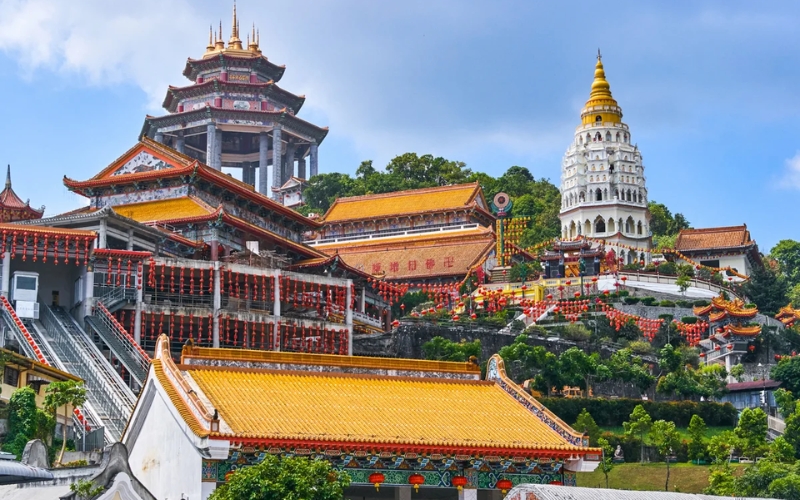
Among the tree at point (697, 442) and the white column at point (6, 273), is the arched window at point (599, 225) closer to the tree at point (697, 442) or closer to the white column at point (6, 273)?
the tree at point (697, 442)

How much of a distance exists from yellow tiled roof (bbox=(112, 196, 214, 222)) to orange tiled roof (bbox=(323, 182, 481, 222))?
34512mm

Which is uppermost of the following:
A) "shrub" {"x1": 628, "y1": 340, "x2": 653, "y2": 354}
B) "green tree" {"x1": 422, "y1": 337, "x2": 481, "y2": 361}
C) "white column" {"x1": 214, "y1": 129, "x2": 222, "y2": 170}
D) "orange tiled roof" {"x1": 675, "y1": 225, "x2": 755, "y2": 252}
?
"white column" {"x1": 214, "y1": 129, "x2": 222, "y2": 170}

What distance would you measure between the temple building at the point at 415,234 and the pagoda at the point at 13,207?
92.9 feet

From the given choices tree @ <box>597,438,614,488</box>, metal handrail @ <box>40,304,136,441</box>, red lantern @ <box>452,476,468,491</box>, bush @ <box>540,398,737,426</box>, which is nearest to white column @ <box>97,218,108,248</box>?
metal handrail @ <box>40,304,136,441</box>

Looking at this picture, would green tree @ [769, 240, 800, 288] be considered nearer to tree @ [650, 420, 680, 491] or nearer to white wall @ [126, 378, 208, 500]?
tree @ [650, 420, 680, 491]

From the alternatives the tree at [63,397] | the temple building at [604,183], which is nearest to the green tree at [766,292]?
the temple building at [604,183]

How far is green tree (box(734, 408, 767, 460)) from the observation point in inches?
2277

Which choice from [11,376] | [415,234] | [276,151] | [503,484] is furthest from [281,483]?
[276,151]

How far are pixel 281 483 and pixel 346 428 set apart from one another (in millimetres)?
3894

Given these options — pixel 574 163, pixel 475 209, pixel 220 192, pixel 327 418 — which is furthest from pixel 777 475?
pixel 574 163

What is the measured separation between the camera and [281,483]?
2678 centimetres

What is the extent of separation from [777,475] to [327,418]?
25.0 meters

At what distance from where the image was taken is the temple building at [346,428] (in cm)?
2919

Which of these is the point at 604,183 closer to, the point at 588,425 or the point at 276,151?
the point at 276,151
